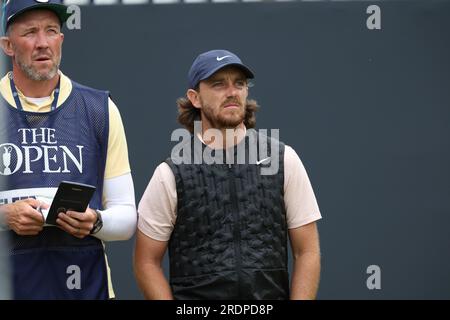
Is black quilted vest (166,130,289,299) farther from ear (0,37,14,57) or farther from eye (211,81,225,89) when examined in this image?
ear (0,37,14,57)

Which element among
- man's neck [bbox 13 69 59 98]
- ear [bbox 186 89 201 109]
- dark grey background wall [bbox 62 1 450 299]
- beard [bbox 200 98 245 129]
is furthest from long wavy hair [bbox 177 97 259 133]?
dark grey background wall [bbox 62 1 450 299]

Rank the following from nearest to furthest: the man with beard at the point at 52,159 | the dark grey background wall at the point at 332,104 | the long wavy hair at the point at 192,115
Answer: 1. the man with beard at the point at 52,159
2. the long wavy hair at the point at 192,115
3. the dark grey background wall at the point at 332,104

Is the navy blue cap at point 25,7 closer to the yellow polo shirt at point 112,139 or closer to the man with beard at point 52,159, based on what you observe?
the man with beard at point 52,159

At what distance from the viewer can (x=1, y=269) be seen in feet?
10.6

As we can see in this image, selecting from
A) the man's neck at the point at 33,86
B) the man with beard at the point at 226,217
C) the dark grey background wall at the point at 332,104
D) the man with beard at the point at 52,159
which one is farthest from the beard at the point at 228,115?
the dark grey background wall at the point at 332,104

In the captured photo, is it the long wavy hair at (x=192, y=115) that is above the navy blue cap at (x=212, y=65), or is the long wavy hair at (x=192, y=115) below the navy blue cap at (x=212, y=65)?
below

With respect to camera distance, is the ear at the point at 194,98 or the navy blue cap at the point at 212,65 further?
the ear at the point at 194,98

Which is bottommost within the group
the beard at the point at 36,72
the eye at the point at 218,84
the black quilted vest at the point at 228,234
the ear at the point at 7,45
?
the black quilted vest at the point at 228,234

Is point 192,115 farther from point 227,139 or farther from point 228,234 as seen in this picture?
point 228,234

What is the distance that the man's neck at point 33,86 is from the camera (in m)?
3.46

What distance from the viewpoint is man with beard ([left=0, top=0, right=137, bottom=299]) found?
3367 millimetres

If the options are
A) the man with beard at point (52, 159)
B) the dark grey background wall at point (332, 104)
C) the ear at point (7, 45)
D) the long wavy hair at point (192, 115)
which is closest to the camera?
the man with beard at point (52, 159)

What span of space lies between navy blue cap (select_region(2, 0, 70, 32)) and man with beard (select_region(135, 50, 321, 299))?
0.55 m

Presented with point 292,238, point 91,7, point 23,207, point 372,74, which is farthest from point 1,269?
point 372,74
